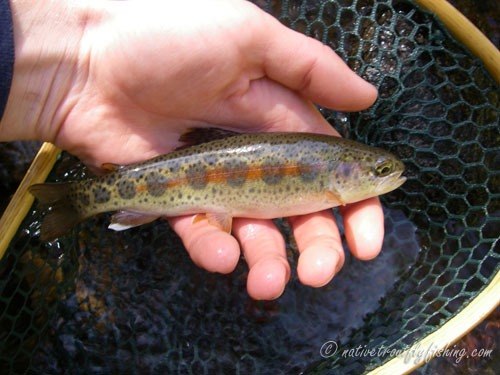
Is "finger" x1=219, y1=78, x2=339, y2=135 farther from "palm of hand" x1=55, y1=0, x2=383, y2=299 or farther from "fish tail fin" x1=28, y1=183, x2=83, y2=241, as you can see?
"fish tail fin" x1=28, y1=183, x2=83, y2=241

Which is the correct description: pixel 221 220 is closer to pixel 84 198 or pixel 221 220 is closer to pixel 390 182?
pixel 84 198

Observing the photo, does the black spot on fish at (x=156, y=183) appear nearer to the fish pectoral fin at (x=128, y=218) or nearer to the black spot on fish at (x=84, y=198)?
the fish pectoral fin at (x=128, y=218)

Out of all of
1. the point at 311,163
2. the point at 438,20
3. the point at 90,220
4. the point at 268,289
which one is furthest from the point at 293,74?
the point at 90,220

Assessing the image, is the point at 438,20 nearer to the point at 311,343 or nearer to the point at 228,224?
the point at 228,224

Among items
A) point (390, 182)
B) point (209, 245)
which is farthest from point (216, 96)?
point (390, 182)

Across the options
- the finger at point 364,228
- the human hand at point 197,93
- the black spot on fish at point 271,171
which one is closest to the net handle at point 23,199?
the human hand at point 197,93
